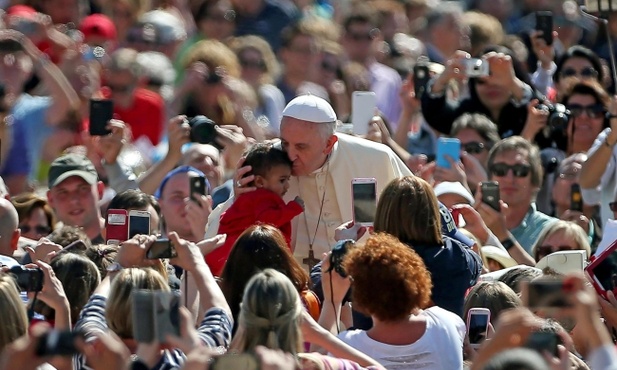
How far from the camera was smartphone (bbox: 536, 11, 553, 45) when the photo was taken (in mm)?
Answer: 10461

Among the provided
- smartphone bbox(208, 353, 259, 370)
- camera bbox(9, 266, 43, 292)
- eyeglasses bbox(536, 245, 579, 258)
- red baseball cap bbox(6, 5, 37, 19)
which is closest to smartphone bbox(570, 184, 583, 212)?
eyeglasses bbox(536, 245, 579, 258)

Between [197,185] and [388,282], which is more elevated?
[388,282]

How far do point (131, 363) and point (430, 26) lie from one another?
9411 mm

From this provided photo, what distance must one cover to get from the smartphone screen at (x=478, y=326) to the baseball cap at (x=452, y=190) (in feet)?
8.34

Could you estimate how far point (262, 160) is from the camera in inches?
288

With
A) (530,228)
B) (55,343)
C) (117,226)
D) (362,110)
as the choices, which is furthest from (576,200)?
(55,343)

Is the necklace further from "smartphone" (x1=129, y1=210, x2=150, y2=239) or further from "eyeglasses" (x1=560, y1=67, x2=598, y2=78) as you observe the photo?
"eyeglasses" (x1=560, y1=67, x2=598, y2=78)

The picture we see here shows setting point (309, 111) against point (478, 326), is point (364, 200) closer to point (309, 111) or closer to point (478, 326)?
point (309, 111)

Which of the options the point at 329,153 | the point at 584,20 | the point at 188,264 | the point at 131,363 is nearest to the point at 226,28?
the point at 584,20

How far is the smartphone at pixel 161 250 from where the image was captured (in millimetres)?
5930

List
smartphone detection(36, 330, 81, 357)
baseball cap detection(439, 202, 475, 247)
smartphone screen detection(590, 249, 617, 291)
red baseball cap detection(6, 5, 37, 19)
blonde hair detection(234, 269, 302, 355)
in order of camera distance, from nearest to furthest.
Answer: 1. smartphone detection(36, 330, 81, 357)
2. blonde hair detection(234, 269, 302, 355)
3. smartphone screen detection(590, 249, 617, 291)
4. baseball cap detection(439, 202, 475, 247)
5. red baseball cap detection(6, 5, 37, 19)

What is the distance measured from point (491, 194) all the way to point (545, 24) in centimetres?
238

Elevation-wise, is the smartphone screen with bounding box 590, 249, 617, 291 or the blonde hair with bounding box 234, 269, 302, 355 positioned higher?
the blonde hair with bounding box 234, 269, 302, 355

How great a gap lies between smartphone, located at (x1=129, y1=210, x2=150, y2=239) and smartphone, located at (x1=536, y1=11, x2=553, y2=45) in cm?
429
